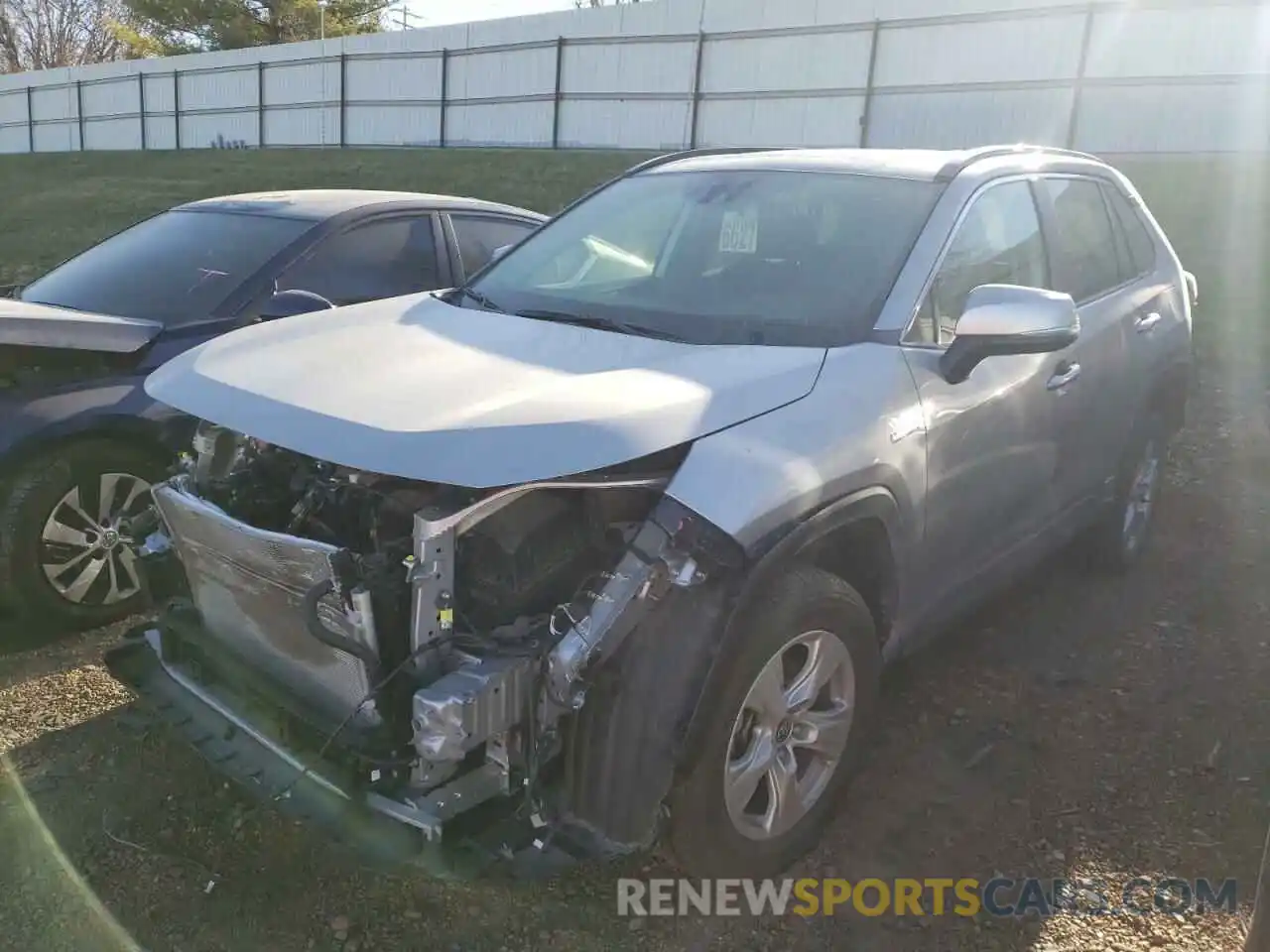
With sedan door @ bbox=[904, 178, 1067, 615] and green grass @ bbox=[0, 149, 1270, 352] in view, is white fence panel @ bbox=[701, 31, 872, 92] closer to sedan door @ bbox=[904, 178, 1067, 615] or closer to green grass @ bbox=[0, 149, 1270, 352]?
green grass @ bbox=[0, 149, 1270, 352]

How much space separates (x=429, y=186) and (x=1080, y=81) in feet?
33.3

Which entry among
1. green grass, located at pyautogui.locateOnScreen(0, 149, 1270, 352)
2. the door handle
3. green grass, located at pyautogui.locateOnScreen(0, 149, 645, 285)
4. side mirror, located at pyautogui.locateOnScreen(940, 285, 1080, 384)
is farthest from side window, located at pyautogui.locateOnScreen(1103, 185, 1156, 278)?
green grass, located at pyautogui.locateOnScreen(0, 149, 645, 285)

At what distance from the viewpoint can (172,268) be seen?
15.6ft

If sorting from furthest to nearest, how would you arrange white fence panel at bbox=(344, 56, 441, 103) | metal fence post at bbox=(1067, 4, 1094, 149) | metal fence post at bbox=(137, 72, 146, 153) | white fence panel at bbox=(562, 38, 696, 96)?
metal fence post at bbox=(137, 72, 146, 153), white fence panel at bbox=(344, 56, 441, 103), white fence panel at bbox=(562, 38, 696, 96), metal fence post at bbox=(1067, 4, 1094, 149)

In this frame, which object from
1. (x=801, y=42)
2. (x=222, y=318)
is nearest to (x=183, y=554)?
(x=222, y=318)

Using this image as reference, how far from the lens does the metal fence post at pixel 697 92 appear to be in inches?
741

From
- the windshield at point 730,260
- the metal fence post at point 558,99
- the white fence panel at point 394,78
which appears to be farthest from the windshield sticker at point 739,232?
the white fence panel at point 394,78

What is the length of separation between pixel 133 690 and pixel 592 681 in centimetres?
149

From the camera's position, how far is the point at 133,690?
9.82 ft

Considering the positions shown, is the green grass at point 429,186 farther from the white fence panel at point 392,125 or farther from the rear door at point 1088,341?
the rear door at point 1088,341

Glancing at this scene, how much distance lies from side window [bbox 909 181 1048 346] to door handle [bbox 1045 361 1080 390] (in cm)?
32

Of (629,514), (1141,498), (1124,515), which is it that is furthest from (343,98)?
(629,514)

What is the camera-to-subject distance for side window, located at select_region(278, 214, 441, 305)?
15.9ft

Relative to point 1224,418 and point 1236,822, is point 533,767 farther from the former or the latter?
point 1224,418
